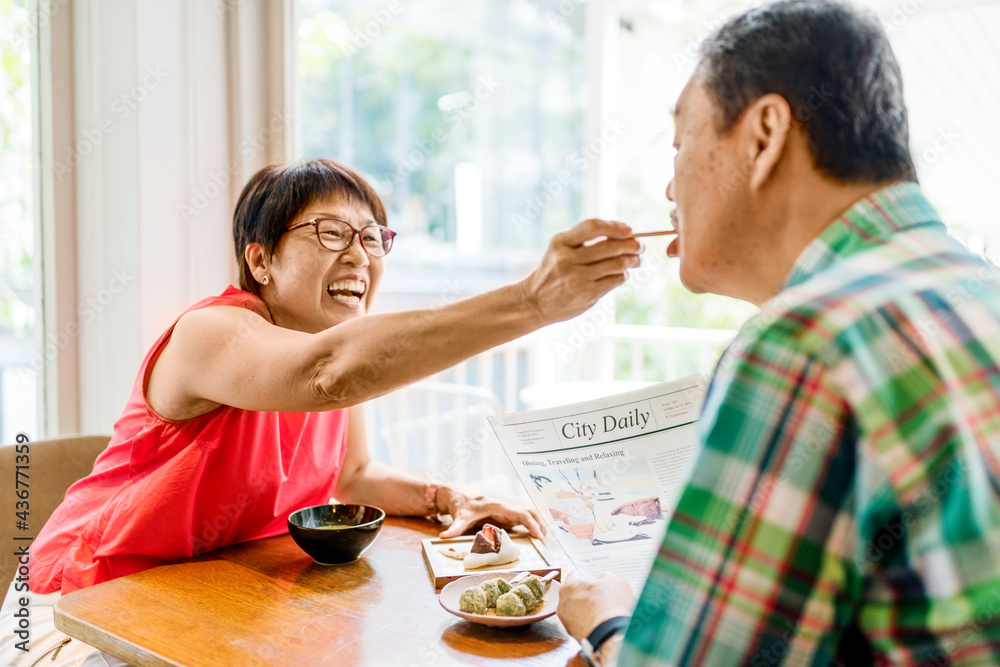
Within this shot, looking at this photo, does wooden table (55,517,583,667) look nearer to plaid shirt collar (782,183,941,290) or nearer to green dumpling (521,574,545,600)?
green dumpling (521,574,545,600)

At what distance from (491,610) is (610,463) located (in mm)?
276

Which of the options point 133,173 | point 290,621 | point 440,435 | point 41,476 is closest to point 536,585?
point 290,621

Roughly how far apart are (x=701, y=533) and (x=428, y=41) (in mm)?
4903

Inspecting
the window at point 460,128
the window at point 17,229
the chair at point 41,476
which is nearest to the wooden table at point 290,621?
the chair at point 41,476

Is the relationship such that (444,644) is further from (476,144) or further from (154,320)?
(476,144)

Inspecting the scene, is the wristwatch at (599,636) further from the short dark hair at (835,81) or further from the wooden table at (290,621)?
the short dark hair at (835,81)

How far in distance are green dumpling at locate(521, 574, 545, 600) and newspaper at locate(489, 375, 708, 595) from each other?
0.08 metres

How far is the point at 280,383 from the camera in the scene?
1135 millimetres

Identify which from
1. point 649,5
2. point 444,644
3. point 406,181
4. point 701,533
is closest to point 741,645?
point 701,533

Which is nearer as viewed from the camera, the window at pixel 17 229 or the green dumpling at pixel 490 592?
the green dumpling at pixel 490 592

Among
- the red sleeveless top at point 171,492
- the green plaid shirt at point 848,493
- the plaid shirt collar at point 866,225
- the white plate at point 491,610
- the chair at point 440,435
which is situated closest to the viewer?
the green plaid shirt at point 848,493

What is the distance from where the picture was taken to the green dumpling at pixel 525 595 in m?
1.01

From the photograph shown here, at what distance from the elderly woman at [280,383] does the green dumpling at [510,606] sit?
0.33 metres

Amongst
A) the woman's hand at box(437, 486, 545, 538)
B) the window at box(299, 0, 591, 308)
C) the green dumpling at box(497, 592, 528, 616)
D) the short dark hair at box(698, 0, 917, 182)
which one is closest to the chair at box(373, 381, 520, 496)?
the window at box(299, 0, 591, 308)
